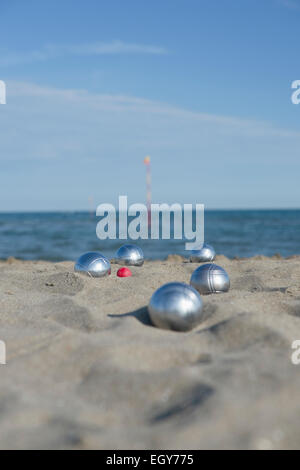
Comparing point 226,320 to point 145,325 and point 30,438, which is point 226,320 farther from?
point 30,438

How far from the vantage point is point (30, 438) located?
6.50ft

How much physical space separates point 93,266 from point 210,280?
169cm

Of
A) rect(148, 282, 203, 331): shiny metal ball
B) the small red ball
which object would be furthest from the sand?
the small red ball

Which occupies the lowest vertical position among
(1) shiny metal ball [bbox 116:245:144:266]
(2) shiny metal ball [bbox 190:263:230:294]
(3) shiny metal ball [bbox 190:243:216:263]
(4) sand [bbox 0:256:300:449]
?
(4) sand [bbox 0:256:300:449]

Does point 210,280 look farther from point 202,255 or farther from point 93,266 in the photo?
point 202,255

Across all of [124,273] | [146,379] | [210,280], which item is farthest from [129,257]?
[146,379]

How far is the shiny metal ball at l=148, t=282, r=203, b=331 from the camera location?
3.09 metres

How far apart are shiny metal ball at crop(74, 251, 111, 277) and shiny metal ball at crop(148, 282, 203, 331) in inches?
90.8

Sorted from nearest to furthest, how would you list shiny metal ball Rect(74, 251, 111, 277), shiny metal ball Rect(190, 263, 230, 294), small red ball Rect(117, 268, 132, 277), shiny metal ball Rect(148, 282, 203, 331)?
shiny metal ball Rect(148, 282, 203, 331), shiny metal ball Rect(190, 263, 230, 294), shiny metal ball Rect(74, 251, 111, 277), small red ball Rect(117, 268, 132, 277)

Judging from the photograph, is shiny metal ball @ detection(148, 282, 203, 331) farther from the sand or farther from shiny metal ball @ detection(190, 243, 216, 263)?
shiny metal ball @ detection(190, 243, 216, 263)

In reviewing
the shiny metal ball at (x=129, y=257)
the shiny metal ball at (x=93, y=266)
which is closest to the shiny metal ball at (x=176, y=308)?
the shiny metal ball at (x=93, y=266)

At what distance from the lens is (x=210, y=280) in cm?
434

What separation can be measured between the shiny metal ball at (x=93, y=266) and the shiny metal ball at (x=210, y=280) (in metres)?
1.43
